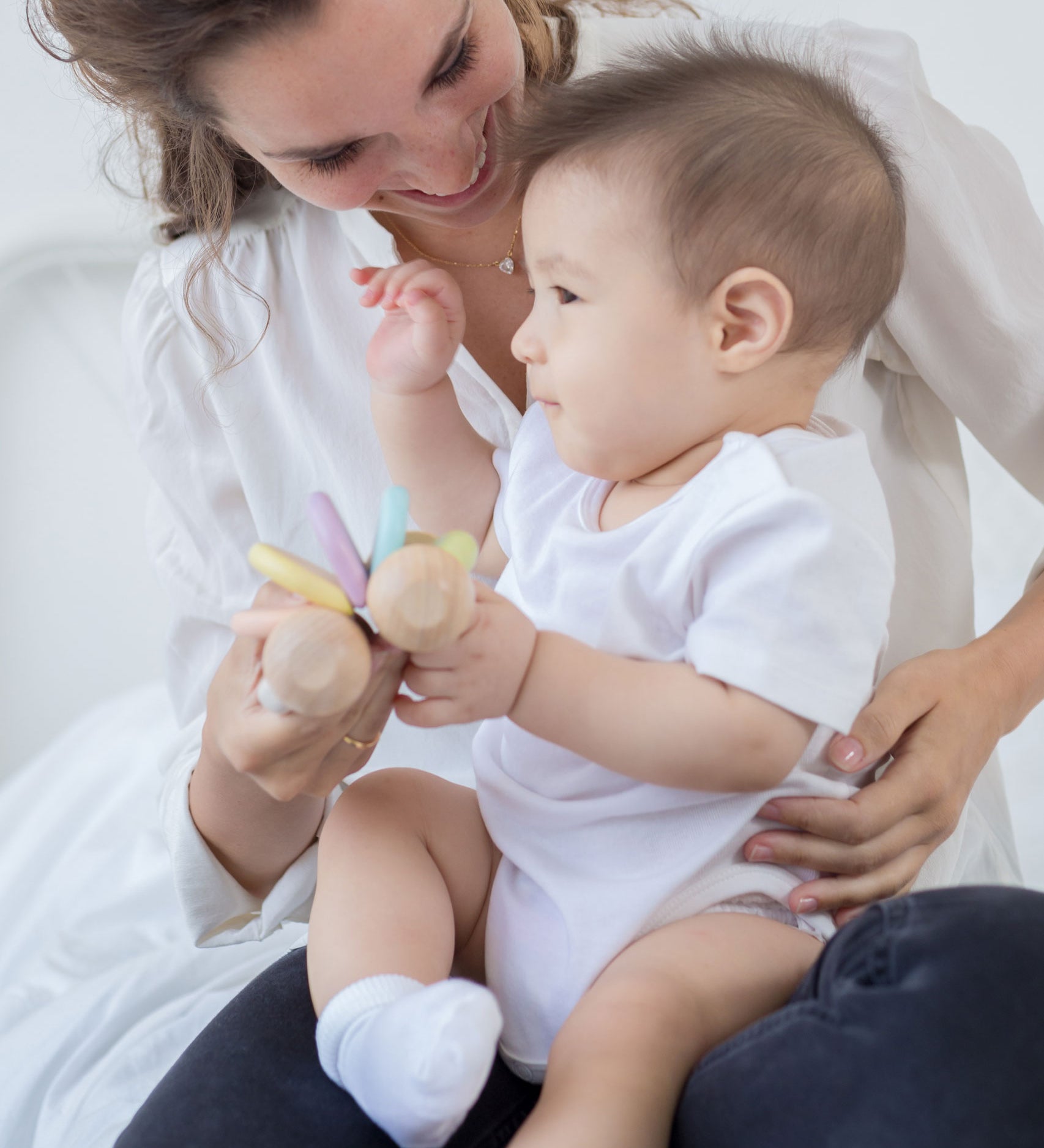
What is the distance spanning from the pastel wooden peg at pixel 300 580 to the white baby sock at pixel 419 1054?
0.23 meters

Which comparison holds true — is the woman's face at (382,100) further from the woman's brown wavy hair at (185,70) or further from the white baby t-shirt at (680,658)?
the white baby t-shirt at (680,658)

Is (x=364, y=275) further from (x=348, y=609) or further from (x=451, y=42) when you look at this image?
(x=348, y=609)

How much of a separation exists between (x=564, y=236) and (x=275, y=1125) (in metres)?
0.66

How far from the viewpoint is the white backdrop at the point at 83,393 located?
5.71 ft

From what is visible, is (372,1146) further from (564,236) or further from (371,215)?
(371,215)

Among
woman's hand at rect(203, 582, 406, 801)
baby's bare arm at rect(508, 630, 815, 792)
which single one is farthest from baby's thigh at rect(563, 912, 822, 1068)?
woman's hand at rect(203, 582, 406, 801)

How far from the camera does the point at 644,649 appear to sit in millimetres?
786

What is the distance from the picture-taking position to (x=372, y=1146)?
79 centimetres

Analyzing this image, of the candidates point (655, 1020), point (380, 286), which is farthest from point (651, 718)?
point (380, 286)

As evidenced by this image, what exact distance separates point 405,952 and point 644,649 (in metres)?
0.26

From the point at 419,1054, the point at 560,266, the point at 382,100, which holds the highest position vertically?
the point at 382,100

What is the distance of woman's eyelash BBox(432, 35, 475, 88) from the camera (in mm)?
923

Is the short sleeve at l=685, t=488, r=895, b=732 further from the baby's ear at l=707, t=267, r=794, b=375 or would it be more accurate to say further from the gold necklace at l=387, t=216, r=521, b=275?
the gold necklace at l=387, t=216, r=521, b=275

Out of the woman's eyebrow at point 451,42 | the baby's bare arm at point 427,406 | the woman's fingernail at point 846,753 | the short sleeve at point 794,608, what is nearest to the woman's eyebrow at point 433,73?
the woman's eyebrow at point 451,42
